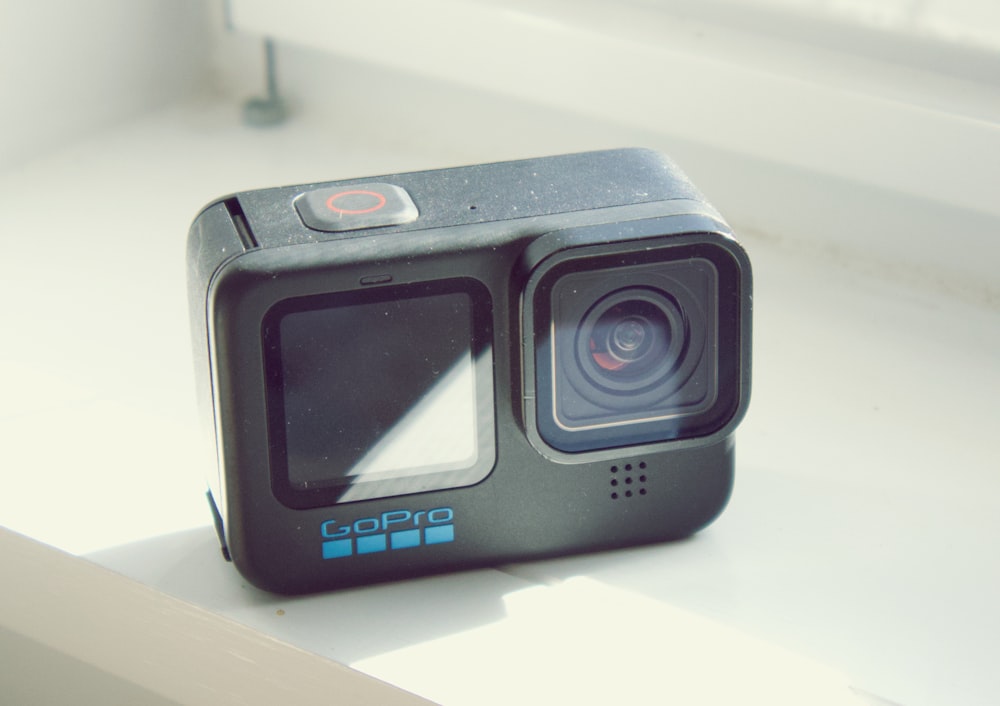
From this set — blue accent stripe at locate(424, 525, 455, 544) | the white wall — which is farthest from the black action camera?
the white wall

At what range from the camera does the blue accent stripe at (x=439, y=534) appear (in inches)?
25.9

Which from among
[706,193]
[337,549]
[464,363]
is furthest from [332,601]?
[706,193]

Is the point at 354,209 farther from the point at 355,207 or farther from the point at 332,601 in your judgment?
the point at 332,601

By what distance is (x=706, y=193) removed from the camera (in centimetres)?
103

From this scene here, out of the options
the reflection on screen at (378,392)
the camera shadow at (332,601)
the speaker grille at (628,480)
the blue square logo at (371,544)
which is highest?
the reflection on screen at (378,392)

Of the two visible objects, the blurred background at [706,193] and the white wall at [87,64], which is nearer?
the blurred background at [706,193]

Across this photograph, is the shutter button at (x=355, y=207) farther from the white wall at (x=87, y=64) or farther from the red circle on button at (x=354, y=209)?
the white wall at (x=87, y=64)

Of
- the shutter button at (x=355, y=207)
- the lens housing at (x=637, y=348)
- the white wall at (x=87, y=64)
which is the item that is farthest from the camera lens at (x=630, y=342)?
the white wall at (x=87, y=64)

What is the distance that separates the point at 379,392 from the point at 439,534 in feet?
0.26

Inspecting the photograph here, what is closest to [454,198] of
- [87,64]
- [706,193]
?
[706,193]

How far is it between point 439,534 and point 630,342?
0.43 feet

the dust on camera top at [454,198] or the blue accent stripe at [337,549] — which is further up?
the dust on camera top at [454,198]

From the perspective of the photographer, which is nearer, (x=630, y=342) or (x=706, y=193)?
(x=630, y=342)

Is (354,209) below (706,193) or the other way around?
the other way around
